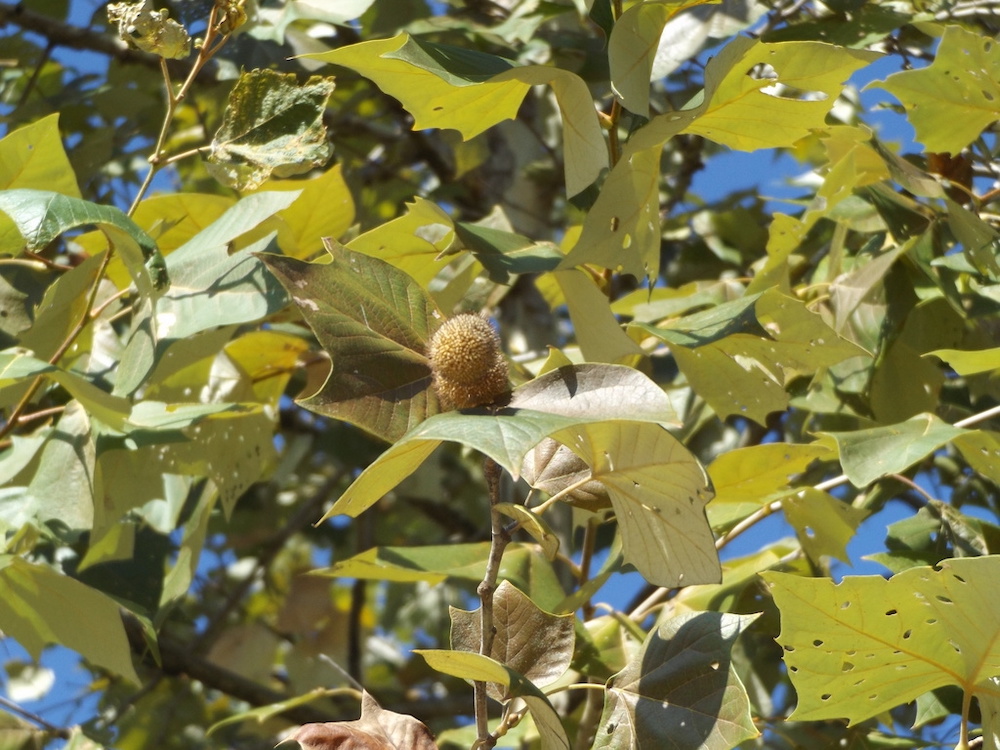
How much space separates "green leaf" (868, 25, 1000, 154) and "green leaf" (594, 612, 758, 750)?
2.21 ft

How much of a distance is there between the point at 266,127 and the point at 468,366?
433mm

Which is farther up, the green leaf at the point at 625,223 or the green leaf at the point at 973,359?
the green leaf at the point at 625,223

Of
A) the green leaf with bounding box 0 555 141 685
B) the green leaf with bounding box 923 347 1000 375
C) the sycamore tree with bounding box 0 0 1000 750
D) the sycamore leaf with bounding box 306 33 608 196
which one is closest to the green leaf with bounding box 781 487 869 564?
the sycamore tree with bounding box 0 0 1000 750

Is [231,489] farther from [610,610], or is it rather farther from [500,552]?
[500,552]

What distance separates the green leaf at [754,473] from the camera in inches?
40.6

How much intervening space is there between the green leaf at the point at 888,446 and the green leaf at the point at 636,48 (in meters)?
0.36

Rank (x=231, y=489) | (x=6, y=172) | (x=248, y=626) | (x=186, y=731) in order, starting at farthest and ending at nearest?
(x=186, y=731), (x=248, y=626), (x=231, y=489), (x=6, y=172)

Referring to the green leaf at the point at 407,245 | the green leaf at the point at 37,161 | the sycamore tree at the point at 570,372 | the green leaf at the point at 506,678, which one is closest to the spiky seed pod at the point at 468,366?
the sycamore tree at the point at 570,372

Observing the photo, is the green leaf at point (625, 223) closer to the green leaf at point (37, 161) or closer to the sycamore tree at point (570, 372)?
the sycamore tree at point (570, 372)

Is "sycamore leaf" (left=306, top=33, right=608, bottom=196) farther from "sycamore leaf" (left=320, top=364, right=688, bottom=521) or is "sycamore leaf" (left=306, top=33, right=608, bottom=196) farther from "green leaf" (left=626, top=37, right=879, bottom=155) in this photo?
"sycamore leaf" (left=320, top=364, right=688, bottom=521)

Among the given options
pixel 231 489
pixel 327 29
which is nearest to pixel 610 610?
pixel 231 489

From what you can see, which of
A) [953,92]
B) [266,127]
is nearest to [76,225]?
[266,127]

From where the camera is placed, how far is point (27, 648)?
1.06 m

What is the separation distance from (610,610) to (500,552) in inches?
17.2
